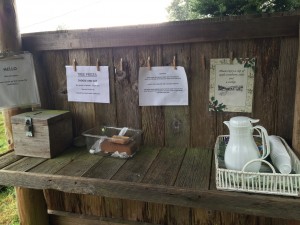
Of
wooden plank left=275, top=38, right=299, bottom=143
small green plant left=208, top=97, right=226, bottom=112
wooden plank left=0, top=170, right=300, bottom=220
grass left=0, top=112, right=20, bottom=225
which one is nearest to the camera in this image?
wooden plank left=0, top=170, right=300, bottom=220

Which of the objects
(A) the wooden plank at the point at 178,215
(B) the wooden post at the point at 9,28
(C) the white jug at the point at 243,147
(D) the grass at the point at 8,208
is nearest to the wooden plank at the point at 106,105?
(B) the wooden post at the point at 9,28

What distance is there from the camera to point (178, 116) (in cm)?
110

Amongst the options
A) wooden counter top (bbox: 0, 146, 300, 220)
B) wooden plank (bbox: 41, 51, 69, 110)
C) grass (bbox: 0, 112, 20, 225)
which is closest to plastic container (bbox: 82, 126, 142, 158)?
wooden counter top (bbox: 0, 146, 300, 220)

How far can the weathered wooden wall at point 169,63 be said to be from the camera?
0.95 m

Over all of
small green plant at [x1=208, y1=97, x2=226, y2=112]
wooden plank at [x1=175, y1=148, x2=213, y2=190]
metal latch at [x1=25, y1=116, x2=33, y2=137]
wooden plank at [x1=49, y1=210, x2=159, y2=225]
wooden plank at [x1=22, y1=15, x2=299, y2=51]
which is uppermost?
wooden plank at [x1=22, y1=15, x2=299, y2=51]

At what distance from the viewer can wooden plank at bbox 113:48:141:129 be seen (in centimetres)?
110

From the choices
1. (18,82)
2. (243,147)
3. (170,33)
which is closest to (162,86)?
(170,33)

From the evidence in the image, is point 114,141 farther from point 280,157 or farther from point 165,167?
point 280,157

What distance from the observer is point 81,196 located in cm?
131

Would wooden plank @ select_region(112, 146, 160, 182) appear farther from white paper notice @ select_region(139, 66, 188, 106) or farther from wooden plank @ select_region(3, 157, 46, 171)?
wooden plank @ select_region(3, 157, 46, 171)

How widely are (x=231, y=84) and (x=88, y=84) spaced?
0.65 metres

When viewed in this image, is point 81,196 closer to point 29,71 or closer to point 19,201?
point 19,201

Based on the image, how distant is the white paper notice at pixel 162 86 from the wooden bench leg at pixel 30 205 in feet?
2.41

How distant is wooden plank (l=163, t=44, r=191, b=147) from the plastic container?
0.14m
